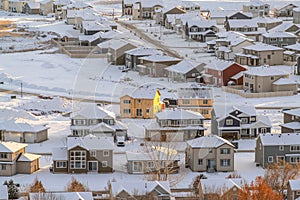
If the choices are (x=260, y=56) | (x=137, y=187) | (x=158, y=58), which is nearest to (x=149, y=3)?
(x=260, y=56)

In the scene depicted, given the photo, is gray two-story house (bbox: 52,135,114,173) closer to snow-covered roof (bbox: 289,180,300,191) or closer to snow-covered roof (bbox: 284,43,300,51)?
snow-covered roof (bbox: 289,180,300,191)

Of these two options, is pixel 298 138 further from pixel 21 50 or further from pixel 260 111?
pixel 21 50

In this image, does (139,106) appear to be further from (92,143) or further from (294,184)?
(294,184)

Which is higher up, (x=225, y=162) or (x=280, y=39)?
(x=280, y=39)

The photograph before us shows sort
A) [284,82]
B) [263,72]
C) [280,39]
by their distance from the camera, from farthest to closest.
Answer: [280,39]
[263,72]
[284,82]

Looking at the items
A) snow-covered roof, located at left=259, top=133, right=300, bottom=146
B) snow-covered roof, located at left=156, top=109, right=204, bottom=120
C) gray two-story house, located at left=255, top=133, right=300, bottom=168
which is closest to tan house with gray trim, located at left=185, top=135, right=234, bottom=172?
gray two-story house, located at left=255, top=133, right=300, bottom=168

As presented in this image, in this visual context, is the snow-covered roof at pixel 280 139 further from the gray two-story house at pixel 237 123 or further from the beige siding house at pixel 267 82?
the beige siding house at pixel 267 82

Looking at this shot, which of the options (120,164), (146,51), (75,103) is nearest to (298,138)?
(120,164)
